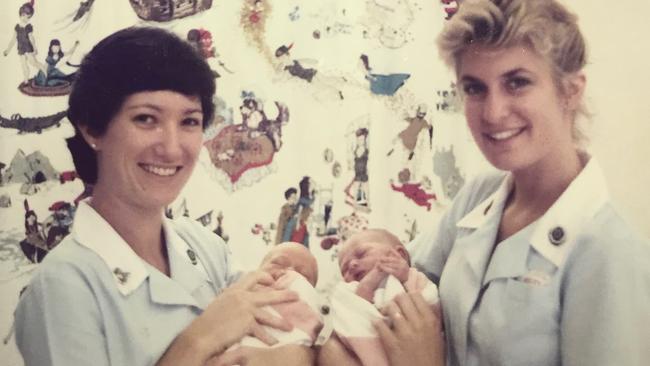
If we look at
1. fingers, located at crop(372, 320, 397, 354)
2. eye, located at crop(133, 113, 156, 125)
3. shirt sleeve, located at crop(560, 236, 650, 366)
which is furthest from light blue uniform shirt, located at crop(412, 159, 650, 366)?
eye, located at crop(133, 113, 156, 125)

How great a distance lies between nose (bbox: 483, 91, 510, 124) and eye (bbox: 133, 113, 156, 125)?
0.52 meters

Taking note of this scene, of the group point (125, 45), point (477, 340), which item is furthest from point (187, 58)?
point (477, 340)

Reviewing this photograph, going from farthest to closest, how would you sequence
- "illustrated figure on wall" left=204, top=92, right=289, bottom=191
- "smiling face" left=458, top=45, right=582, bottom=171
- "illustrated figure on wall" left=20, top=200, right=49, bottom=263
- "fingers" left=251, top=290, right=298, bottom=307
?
"illustrated figure on wall" left=204, top=92, right=289, bottom=191, "illustrated figure on wall" left=20, top=200, right=49, bottom=263, "fingers" left=251, top=290, right=298, bottom=307, "smiling face" left=458, top=45, right=582, bottom=171

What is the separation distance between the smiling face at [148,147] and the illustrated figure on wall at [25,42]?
238 millimetres

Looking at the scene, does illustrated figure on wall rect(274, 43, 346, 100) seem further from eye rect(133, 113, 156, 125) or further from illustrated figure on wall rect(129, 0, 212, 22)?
eye rect(133, 113, 156, 125)

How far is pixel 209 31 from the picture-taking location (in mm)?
1271

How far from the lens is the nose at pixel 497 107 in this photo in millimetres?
970

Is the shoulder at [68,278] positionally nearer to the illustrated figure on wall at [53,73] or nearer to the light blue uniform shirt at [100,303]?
the light blue uniform shirt at [100,303]

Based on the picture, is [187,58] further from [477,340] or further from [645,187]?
[645,187]

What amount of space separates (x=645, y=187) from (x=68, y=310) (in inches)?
43.0

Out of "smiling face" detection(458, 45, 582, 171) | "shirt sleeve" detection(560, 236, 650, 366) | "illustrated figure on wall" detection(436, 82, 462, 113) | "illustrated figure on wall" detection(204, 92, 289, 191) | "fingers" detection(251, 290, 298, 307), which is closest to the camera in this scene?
"shirt sleeve" detection(560, 236, 650, 366)

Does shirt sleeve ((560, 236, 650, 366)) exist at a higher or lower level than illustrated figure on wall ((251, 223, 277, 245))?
higher

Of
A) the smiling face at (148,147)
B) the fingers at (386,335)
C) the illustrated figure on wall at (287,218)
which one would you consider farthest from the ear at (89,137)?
the fingers at (386,335)

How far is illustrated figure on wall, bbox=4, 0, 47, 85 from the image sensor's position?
3.79ft
